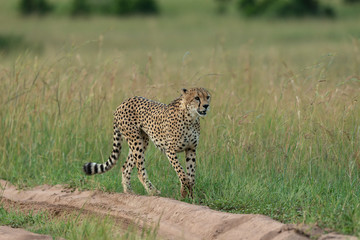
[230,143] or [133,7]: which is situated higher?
[133,7]

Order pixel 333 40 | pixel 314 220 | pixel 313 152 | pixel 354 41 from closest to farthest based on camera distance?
pixel 314 220 < pixel 313 152 < pixel 354 41 < pixel 333 40

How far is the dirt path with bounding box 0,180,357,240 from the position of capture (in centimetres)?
454

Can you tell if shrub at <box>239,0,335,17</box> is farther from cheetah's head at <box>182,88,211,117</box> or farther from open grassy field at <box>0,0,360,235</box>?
cheetah's head at <box>182,88,211,117</box>

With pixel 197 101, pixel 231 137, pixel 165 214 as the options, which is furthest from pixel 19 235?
pixel 231 137

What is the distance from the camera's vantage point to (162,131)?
582 cm

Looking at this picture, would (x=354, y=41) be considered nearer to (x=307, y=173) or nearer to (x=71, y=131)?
(x=307, y=173)

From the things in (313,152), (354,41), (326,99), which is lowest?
(313,152)

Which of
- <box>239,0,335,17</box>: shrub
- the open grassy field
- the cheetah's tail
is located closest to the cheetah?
the cheetah's tail

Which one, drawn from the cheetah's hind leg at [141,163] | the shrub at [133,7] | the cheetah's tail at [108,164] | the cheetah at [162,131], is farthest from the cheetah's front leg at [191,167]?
the shrub at [133,7]

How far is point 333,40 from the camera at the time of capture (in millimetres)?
23500

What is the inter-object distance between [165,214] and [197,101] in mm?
1007

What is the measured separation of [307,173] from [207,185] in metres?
0.90

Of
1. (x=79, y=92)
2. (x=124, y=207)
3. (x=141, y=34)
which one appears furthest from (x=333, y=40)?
(x=124, y=207)

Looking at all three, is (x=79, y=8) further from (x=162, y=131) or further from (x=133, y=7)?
(x=162, y=131)
